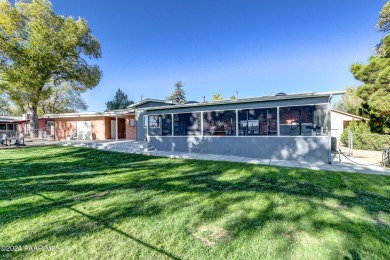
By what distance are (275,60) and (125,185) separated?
19859 millimetres

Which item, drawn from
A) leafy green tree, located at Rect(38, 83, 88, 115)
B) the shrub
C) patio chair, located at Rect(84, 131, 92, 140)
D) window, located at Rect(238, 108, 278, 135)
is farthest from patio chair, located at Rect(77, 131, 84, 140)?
the shrub

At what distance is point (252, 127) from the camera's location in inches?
359

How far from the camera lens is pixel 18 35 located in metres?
16.5

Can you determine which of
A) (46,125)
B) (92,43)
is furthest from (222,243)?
(46,125)

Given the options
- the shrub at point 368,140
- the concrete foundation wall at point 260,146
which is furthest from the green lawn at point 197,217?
the shrub at point 368,140

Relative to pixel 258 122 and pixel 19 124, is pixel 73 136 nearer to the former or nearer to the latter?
pixel 19 124

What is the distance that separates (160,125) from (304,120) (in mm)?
7869

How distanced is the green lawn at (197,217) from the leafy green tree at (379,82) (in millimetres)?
7082

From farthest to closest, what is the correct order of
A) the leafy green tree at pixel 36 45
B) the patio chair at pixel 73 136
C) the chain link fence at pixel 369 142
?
1. the patio chair at pixel 73 136
2. the leafy green tree at pixel 36 45
3. the chain link fence at pixel 369 142

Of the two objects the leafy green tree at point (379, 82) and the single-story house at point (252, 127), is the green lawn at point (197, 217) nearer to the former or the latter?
the single-story house at point (252, 127)

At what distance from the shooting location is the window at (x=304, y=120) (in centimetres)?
768

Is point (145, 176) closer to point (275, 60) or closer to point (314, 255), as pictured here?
point (314, 255)

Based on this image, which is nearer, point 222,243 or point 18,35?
point 222,243

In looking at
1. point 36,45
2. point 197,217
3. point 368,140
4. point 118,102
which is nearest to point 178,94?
point 118,102
